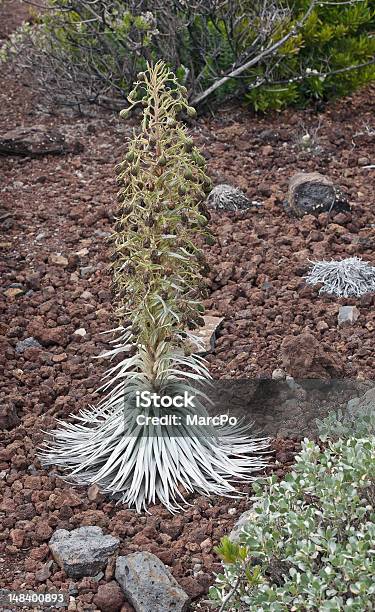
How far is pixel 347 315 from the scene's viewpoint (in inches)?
177

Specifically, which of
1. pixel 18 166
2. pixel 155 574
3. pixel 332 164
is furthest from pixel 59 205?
pixel 155 574

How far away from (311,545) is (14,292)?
8.92ft

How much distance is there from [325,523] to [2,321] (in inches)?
91.7

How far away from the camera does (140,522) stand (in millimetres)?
3342

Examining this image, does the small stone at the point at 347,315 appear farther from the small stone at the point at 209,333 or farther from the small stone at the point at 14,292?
the small stone at the point at 14,292

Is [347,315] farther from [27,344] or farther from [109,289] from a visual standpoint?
[27,344]

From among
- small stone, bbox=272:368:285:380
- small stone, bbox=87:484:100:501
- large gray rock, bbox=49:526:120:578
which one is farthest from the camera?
small stone, bbox=272:368:285:380

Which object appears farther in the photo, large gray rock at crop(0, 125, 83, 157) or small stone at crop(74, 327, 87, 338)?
large gray rock at crop(0, 125, 83, 157)

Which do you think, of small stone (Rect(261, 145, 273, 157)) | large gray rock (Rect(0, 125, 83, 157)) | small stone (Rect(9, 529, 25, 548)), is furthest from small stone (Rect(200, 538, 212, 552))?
large gray rock (Rect(0, 125, 83, 157))

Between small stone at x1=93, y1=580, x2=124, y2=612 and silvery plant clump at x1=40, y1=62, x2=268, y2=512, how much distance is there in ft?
1.43

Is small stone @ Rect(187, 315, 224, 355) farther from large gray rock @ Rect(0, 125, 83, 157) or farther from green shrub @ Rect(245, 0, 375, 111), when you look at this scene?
green shrub @ Rect(245, 0, 375, 111)

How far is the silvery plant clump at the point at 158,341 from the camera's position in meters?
3.25

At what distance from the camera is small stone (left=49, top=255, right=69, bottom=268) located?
16.9ft

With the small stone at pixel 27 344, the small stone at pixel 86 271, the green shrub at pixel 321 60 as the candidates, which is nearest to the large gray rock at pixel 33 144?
the green shrub at pixel 321 60
